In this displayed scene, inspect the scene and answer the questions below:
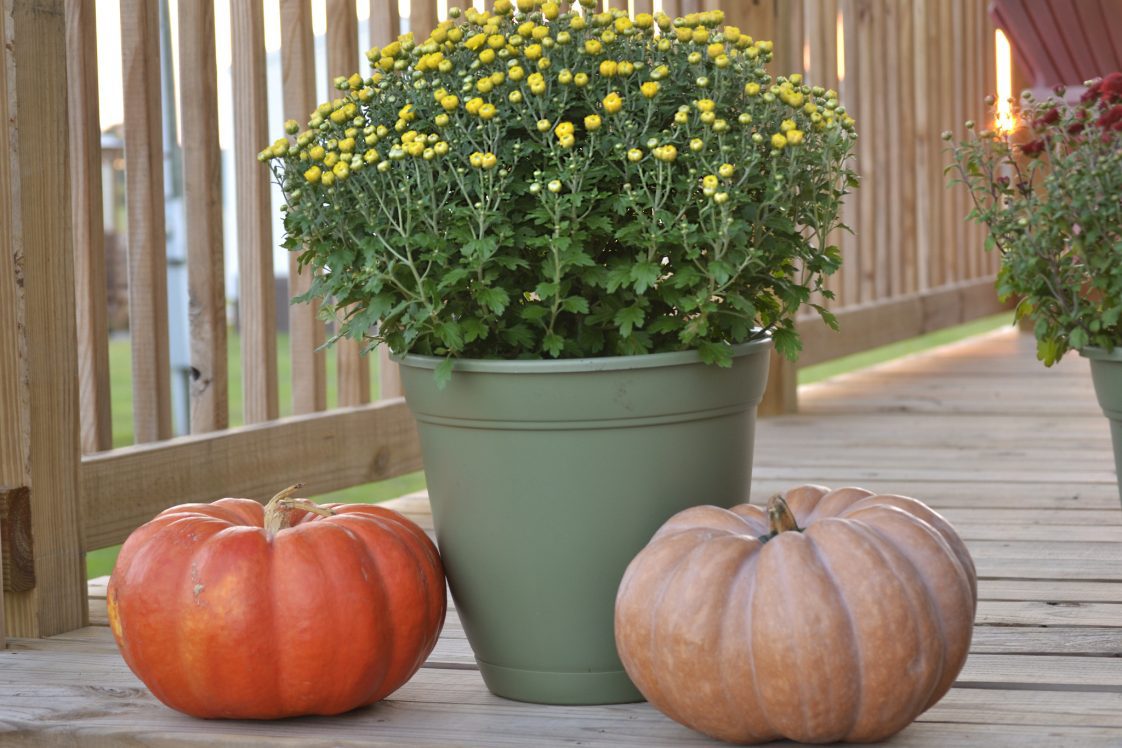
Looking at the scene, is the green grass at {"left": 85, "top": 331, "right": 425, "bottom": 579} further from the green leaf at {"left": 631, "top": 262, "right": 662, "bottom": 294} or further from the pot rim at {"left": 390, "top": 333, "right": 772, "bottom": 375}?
the green leaf at {"left": 631, "top": 262, "right": 662, "bottom": 294}

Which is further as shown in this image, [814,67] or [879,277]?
[879,277]

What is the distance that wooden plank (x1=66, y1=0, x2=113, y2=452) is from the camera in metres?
2.03

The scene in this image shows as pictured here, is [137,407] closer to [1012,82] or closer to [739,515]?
[739,515]

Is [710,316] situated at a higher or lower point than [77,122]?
lower

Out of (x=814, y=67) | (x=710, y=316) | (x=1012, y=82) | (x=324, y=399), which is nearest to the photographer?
(x=710, y=316)

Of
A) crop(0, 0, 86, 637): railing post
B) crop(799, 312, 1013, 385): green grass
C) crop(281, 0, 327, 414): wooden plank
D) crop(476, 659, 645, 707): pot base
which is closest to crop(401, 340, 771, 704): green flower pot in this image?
crop(476, 659, 645, 707): pot base

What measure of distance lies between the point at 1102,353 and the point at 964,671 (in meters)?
0.39

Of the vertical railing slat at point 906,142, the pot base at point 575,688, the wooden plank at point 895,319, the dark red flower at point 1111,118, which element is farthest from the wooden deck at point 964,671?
the vertical railing slat at point 906,142

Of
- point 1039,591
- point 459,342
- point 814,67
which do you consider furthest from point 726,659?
point 814,67

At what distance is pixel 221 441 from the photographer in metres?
2.29

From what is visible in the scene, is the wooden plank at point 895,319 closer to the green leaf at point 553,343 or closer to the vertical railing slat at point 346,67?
the vertical railing slat at point 346,67

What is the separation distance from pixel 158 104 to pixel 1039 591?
1.46m

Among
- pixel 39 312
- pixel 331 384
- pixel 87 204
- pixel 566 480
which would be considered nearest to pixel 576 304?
pixel 566 480

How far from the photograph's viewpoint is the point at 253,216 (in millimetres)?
2436
